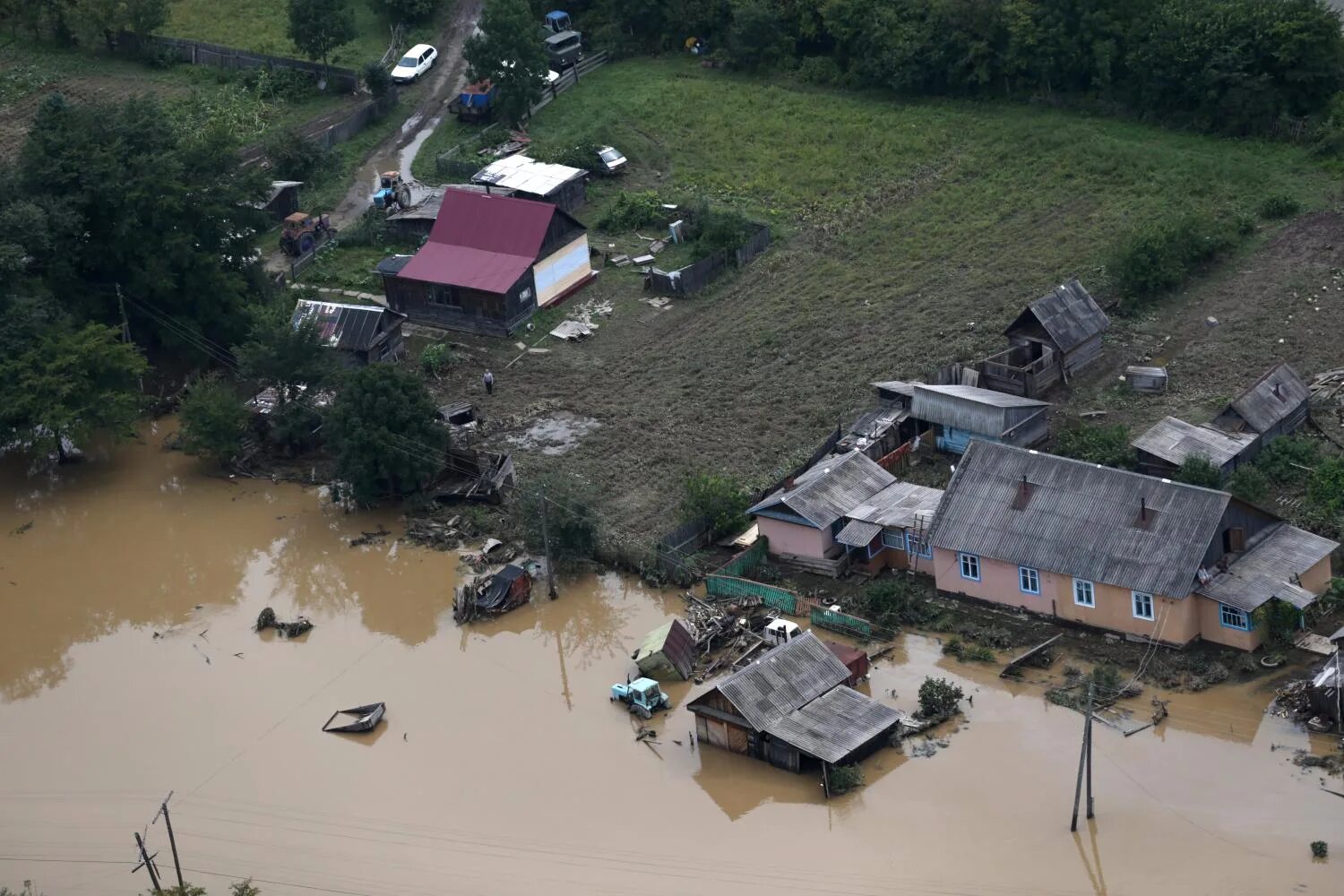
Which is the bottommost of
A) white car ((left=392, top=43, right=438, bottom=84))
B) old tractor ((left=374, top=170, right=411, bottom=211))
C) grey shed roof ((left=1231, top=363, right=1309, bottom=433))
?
old tractor ((left=374, top=170, right=411, bottom=211))

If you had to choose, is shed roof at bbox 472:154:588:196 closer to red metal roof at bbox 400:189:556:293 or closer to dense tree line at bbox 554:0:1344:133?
red metal roof at bbox 400:189:556:293

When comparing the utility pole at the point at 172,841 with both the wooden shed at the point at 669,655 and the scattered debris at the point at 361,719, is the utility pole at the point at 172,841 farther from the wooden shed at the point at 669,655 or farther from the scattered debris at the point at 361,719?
the wooden shed at the point at 669,655

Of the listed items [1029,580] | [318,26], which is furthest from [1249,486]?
[318,26]

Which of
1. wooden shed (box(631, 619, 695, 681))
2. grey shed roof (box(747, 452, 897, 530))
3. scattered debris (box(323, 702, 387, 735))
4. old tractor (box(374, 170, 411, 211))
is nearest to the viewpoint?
scattered debris (box(323, 702, 387, 735))

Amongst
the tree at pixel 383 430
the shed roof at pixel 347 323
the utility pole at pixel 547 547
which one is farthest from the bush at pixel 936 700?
the shed roof at pixel 347 323

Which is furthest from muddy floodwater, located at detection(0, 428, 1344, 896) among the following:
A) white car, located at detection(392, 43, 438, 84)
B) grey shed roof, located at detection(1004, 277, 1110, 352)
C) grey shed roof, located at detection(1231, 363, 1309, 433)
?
white car, located at detection(392, 43, 438, 84)

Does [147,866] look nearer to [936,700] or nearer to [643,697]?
[643,697]

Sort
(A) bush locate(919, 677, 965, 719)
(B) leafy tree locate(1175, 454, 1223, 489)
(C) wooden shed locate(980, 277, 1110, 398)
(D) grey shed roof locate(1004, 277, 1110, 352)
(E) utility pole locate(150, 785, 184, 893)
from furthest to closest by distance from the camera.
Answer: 1. (D) grey shed roof locate(1004, 277, 1110, 352)
2. (C) wooden shed locate(980, 277, 1110, 398)
3. (B) leafy tree locate(1175, 454, 1223, 489)
4. (A) bush locate(919, 677, 965, 719)
5. (E) utility pole locate(150, 785, 184, 893)
